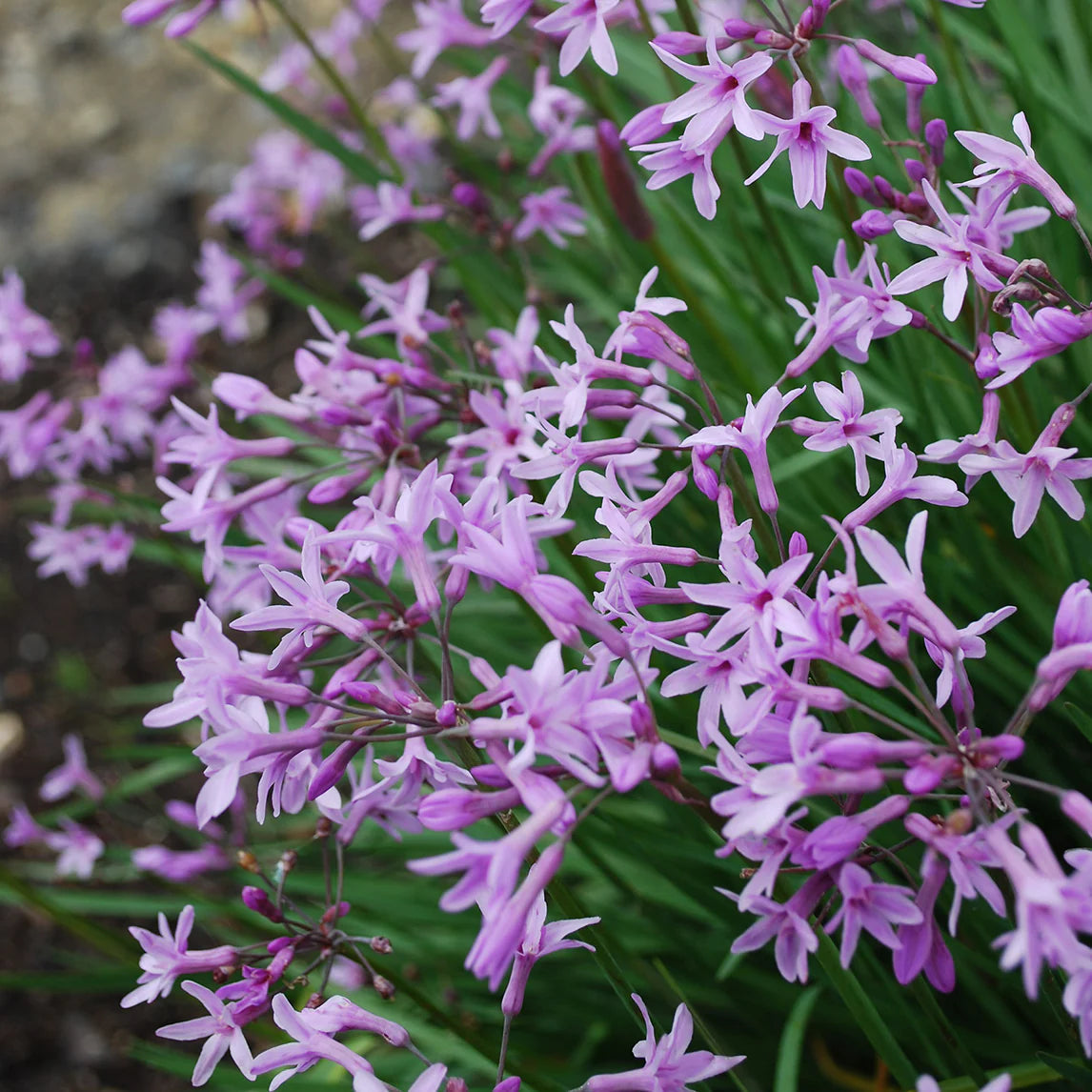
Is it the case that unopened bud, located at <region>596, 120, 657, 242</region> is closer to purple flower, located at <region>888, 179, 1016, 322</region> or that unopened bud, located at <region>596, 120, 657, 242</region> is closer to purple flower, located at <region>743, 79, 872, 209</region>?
purple flower, located at <region>743, 79, 872, 209</region>

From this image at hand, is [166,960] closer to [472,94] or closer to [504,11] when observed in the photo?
[504,11]

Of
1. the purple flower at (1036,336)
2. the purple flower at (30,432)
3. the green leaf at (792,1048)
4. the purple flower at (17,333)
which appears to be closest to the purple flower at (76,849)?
the purple flower at (30,432)

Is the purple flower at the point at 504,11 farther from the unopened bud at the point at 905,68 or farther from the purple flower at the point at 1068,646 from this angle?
the purple flower at the point at 1068,646

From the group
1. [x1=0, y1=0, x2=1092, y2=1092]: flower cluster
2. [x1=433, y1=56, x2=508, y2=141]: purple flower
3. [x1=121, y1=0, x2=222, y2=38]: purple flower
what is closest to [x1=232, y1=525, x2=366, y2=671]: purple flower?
[x1=0, y1=0, x2=1092, y2=1092]: flower cluster

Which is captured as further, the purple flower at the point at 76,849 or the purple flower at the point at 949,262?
the purple flower at the point at 76,849

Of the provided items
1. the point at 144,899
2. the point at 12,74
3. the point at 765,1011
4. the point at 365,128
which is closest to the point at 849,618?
the point at 765,1011

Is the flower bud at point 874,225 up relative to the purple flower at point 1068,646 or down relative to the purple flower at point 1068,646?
up
